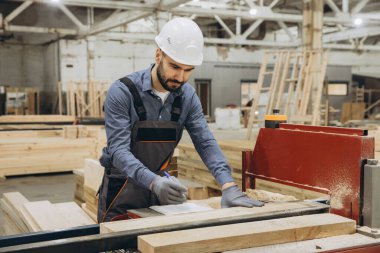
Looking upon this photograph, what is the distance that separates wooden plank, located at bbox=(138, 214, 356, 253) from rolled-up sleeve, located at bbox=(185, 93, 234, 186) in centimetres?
101

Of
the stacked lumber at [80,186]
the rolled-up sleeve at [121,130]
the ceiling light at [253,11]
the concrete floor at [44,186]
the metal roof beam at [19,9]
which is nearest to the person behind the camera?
the rolled-up sleeve at [121,130]

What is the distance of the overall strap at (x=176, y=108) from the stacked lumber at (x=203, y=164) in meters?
2.10

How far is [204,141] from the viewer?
10.7ft

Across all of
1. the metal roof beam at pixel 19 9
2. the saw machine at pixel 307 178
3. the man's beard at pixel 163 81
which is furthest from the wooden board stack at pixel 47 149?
the saw machine at pixel 307 178

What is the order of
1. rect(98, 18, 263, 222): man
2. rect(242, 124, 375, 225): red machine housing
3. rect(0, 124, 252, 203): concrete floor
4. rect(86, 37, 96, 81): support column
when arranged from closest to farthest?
rect(242, 124, 375, 225): red machine housing → rect(98, 18, 263, 222): man → rect(0, 124, 252, 203): concrete floor → rect(86, 37, 96, 81): support column

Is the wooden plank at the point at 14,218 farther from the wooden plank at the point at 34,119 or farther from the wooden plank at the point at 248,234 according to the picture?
the wooden plank at the point at 34,119

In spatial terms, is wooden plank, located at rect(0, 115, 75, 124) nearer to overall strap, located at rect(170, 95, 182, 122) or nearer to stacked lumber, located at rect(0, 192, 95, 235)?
stacked lumber, located at rect(0, 192, 95, 235)

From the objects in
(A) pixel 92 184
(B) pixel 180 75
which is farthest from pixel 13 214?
(B) pixel 180 75

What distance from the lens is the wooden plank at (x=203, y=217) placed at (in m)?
2.01

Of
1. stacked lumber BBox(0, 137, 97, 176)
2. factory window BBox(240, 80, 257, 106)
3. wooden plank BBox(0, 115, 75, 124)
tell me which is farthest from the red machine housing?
factory window BBox(240, 80, 257, 106)

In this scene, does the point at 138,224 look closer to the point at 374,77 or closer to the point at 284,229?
the point at 284,229

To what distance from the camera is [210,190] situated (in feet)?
18.6

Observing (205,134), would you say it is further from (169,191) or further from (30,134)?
(30,134)

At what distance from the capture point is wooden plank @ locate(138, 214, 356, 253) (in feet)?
5.84
